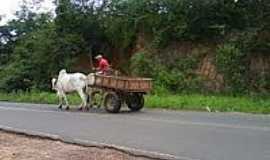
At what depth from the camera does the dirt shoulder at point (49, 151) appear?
33.5ft

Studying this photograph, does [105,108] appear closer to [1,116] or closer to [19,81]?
[1,116]

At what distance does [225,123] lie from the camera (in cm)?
1614

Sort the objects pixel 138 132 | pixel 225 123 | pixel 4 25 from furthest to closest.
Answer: pixel 4 25, pixel 225 123, pixel 138 132

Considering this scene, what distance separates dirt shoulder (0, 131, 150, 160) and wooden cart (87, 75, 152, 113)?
8.72 metres

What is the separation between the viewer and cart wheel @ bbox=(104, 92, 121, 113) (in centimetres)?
2108

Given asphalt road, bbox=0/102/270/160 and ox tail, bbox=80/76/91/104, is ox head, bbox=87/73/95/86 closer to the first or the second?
ox tail, bbox=80/76/91/104

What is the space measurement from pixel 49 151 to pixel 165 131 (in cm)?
439

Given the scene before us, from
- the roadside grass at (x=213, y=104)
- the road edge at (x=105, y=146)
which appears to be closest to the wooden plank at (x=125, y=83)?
the roadside grass at (x=213, y=104)

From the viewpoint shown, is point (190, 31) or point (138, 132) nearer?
point (138, 132)

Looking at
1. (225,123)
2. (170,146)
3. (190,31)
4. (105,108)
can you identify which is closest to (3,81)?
(190,31)

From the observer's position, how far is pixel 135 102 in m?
22.1

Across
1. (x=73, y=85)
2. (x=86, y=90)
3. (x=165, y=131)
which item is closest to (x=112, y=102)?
(x=86, y=90)

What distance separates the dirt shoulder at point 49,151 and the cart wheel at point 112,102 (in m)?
8.63

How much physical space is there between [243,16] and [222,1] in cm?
143
